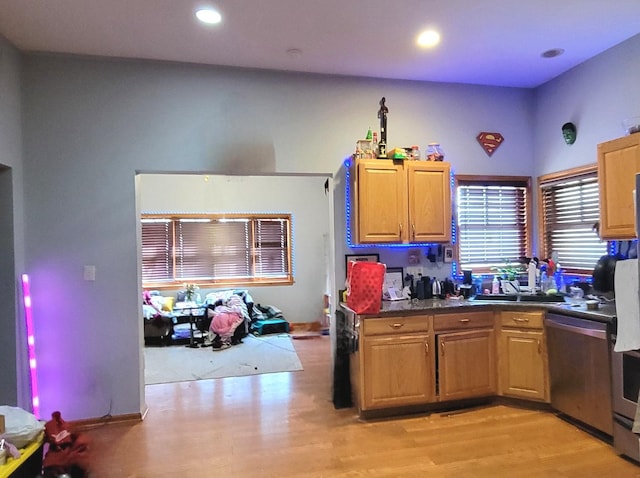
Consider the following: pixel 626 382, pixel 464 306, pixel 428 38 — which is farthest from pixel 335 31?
pixel 626 382

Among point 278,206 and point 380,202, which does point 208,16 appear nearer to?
point 380,202

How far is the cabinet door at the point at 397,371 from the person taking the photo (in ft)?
11.0

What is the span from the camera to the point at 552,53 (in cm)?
351

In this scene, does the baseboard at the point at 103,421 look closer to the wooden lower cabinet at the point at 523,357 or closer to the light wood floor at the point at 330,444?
the light wood floor at the point at 330,444

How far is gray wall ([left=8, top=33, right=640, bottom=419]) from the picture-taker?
3.37 meters

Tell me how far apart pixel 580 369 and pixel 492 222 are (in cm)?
169

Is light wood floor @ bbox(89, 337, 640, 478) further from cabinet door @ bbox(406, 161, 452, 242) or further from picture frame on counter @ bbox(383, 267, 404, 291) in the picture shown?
cabinet door @ bbox(406, 161, 452, 242)

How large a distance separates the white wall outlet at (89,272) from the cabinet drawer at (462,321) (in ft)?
9.16

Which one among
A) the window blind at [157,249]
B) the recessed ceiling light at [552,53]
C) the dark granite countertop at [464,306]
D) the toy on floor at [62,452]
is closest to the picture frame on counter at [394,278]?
the dark granite countertop at [464,306]

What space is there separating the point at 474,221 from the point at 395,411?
2028 millimetres

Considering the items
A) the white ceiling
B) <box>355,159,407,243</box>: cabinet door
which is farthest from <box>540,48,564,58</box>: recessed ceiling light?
<box>355,159,407,243</box>: cabinet door

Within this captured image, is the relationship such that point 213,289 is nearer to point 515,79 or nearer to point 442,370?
point 442,370

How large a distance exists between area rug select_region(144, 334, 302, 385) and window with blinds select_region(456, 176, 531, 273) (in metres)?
2.36

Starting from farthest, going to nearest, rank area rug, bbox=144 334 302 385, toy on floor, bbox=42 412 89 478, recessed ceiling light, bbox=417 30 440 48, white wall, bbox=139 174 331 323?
white wall, bbox=139 174 331 323, area rug, bbox=144 334 302 385, recessed ceiling light, bbox=417 30 440 48, toy on floor, bbox=42 412 89 478
